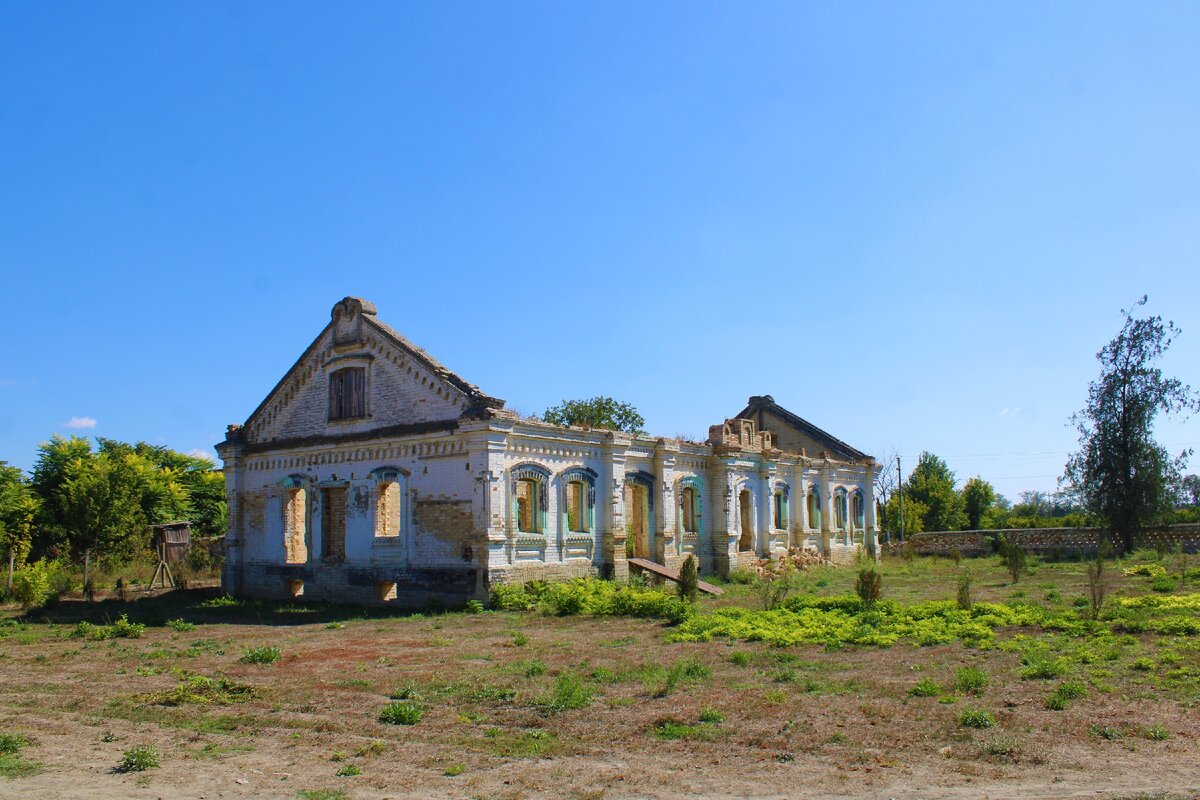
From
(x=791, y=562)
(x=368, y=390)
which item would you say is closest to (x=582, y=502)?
(x=368, y=390)

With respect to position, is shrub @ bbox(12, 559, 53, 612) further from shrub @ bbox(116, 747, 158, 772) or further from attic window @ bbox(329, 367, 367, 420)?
shrub @ bbox(116, 747, 158, 772)

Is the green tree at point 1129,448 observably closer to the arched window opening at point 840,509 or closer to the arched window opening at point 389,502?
the arched window opening at point 840,509

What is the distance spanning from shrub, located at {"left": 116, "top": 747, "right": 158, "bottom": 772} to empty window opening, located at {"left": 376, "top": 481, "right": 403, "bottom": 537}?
47.6 ft

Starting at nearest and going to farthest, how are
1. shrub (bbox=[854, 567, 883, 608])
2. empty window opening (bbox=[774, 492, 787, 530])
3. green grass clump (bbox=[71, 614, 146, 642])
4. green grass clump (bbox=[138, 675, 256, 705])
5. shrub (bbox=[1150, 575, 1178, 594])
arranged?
green grass clump (bbox=[138, 675, 256, 705]), green grass clump (bbox=[71, 614, 146, 642]), shrub (bbox=[854, 567, 883, 608]), shrub (bbox=[1150, 575, 1178, 594]), empty window opening (bbox=[774, 492, 787, 530])

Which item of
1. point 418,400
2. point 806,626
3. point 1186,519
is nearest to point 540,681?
point 806,626

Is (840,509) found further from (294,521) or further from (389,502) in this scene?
(294,521)

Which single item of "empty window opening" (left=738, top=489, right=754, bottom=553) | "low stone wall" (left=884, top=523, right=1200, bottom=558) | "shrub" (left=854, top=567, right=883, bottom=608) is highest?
"empty window opening" (left=738, top=489, right=754, bottom=553)

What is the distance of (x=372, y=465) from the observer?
74.5 feet

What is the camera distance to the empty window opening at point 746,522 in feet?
96.9

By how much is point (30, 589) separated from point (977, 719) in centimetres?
2308

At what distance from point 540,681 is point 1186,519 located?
48709 millimetres

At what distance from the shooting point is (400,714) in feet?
30.6

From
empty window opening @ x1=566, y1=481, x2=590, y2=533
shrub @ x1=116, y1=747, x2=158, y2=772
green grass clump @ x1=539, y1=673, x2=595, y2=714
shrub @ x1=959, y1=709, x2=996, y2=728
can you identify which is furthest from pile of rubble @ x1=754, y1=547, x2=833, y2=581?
shrub @ x1=116, y1=747, x2=158, y2=772

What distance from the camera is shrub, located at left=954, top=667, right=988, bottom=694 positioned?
10.0m
